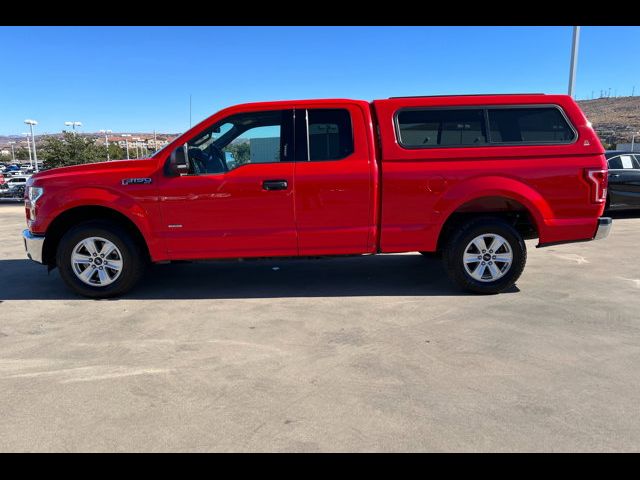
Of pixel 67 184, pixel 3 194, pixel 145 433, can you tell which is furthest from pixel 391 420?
pixel 3 194

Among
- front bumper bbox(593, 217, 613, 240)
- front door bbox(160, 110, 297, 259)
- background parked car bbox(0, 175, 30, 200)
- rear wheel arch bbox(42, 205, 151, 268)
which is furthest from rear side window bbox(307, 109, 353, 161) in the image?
background parked car bbox(0, 175, 30, 200)

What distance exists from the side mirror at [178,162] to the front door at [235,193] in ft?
0.08

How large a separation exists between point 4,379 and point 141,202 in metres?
2.08

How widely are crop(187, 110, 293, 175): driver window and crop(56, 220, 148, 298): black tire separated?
118 centimetres

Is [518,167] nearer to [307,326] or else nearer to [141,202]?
[307,326]

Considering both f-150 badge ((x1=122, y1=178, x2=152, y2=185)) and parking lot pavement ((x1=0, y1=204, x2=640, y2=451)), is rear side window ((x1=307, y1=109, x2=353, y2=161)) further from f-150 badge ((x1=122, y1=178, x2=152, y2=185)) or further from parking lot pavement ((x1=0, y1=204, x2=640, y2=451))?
f-150 badge ((x1=122, y1=178, x2=152, y2=185))

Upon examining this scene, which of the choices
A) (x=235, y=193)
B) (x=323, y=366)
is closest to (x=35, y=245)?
(x=235, y=193)

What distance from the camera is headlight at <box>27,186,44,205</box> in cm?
472

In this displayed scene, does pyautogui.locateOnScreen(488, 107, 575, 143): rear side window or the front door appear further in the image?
pyautogui.locateOnScreen(488, 107, 575, 143): rear side window

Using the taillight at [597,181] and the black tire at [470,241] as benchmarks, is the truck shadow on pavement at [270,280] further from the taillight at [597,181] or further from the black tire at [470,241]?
the taillight at [597,181]

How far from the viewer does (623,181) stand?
9.77 metres

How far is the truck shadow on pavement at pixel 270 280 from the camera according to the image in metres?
5.05

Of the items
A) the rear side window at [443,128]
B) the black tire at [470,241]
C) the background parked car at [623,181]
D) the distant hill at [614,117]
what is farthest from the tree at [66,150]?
the distant hill at [614,117]

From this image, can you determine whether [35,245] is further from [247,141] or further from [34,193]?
[247,141]
